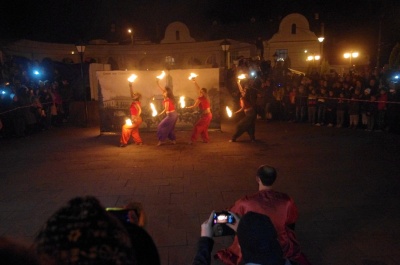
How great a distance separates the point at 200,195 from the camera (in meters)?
7.08

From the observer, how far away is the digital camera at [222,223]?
2910mm

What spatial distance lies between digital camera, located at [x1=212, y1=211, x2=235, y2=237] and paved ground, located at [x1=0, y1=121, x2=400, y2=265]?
6.51 feet

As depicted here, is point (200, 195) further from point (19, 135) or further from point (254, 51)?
point (254, 51)

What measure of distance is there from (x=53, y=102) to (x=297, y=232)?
1382 centimetres

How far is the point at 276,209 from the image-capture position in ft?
12.1

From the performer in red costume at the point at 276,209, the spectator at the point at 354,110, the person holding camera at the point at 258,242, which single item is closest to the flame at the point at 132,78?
the spectator at the point at 354,110

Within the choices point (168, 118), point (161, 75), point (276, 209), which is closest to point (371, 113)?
point (168, 118)

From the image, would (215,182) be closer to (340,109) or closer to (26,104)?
(340,109)

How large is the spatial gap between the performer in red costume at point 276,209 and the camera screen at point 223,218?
28.5 inches

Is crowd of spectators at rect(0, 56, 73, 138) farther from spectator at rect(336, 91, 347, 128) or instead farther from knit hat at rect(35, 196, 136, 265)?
knit hat at rect(35, 196, 136, 265)

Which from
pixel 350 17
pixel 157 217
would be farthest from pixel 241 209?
pixel 350 17

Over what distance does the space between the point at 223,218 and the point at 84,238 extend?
173 centimetres

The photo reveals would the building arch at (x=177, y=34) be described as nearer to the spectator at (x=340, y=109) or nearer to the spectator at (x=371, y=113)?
the spectator at (x=340, y=109)

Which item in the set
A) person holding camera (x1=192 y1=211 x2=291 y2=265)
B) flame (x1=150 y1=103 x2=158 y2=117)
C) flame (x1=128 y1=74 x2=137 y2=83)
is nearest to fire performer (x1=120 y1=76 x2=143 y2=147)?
flame (x1=128 y1=74 x2=137 y2=83)
